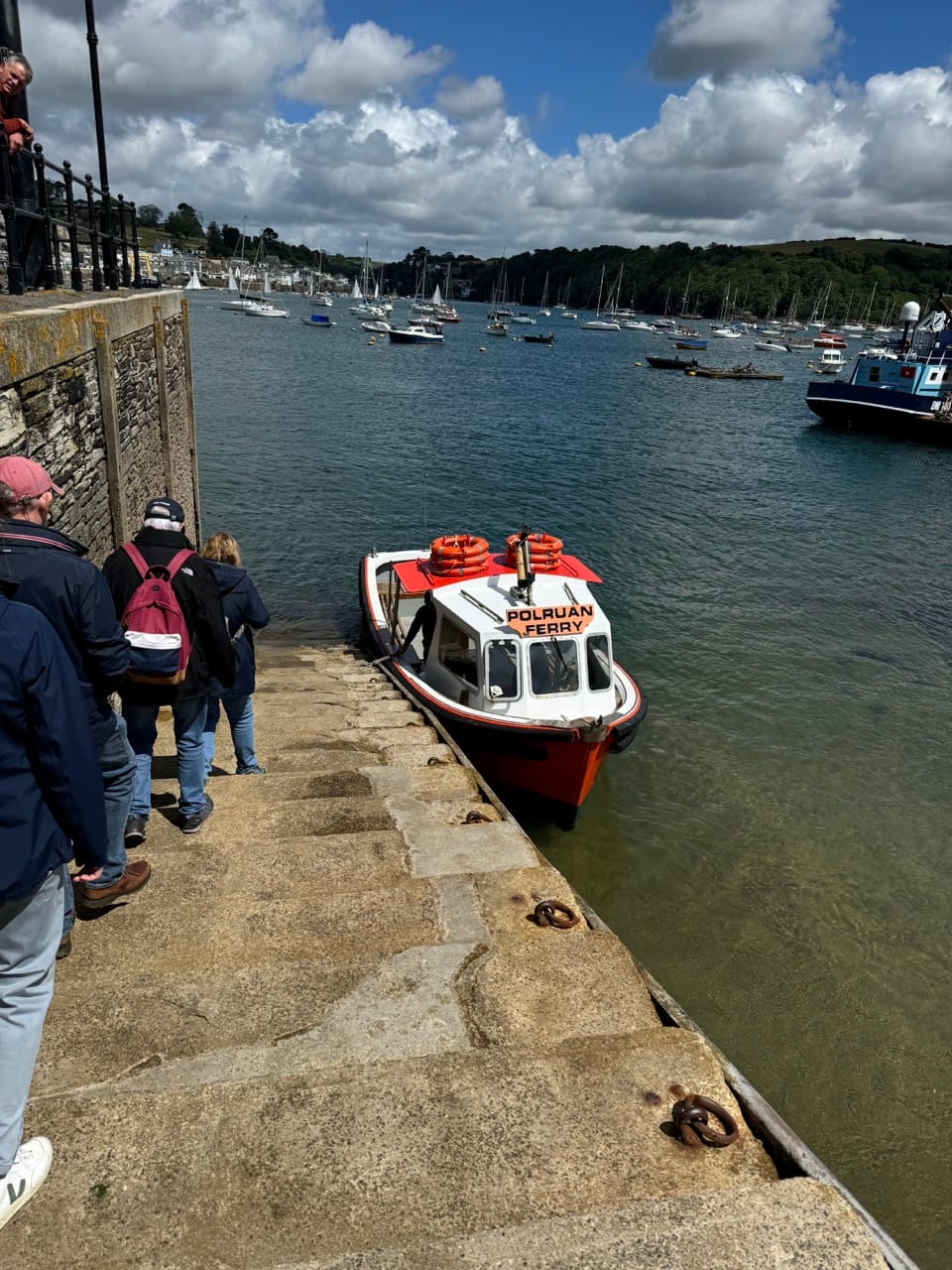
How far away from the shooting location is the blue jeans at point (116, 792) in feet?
14.6

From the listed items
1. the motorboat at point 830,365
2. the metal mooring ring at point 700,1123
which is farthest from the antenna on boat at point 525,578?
the motorboat at point 830,365

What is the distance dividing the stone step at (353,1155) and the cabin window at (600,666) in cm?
688

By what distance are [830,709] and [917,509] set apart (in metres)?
22.1

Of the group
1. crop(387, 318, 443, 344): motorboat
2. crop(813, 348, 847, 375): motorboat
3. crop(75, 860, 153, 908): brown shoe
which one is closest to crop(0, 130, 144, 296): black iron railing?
crop(75, 860, 153, 908): brown shoe

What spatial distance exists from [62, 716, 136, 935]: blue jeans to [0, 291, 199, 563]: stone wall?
2756 millimetres

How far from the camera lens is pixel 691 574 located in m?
21.3

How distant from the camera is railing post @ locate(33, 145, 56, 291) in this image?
811 cm

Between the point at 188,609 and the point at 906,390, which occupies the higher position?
the point at 906,390

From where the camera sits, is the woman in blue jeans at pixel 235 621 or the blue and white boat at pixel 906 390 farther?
the blue and white boat at pixel 906 390

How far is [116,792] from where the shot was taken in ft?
15.0

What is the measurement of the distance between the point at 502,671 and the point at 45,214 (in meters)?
7.34

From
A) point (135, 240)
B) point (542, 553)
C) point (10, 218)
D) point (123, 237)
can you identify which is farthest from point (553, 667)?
point (135, 240)

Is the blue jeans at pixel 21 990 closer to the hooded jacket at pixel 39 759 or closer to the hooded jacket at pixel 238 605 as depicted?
the hooded jacket at pixel 39 759

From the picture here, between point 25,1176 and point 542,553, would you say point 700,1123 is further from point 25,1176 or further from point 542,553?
point 542,553
